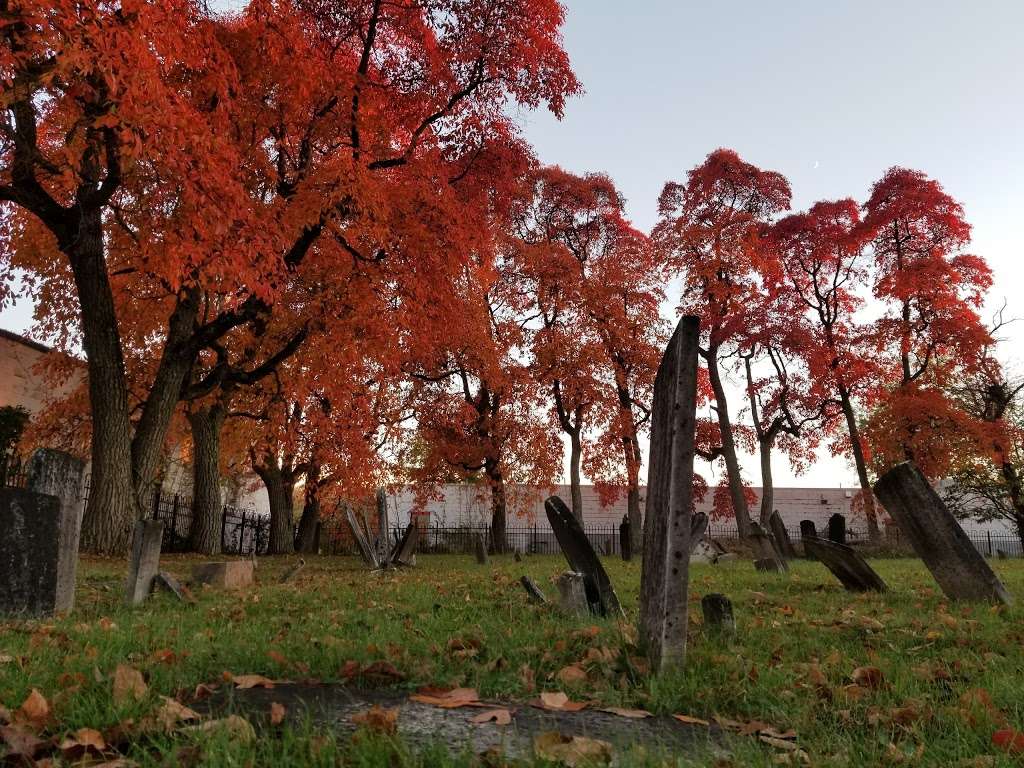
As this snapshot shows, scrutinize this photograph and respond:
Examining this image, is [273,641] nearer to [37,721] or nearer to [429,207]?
[37,721]

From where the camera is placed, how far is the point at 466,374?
1075 inches

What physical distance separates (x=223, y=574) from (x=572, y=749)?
7729mm

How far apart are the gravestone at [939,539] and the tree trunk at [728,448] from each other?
662 inches

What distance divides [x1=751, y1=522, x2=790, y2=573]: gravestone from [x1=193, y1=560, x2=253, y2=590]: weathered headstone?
842 cm

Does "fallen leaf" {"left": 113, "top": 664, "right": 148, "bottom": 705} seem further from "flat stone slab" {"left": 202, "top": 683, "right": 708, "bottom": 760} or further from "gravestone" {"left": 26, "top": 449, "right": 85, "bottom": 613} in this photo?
"gravestone" {"left": 26, "top": 449, "right": 85, "bottom": 613}

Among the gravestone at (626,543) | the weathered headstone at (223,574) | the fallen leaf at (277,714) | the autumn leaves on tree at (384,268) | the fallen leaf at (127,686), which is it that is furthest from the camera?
the gravestone at (626,543)

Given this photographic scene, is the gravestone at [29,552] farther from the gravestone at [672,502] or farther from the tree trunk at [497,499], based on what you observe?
the tree trunk at [497,499]

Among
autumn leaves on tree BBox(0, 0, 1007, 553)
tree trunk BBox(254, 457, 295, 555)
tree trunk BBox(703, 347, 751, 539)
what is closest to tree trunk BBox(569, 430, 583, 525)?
autumn leaves on tree BBox(0, 0, 1007, 553)

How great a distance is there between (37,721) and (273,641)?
6.27ft

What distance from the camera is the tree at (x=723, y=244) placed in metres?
24.9

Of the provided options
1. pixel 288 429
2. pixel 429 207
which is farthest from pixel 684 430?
pixel 288 429

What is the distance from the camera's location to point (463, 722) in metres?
2.60

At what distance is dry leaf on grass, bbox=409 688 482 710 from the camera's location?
9.20 feet

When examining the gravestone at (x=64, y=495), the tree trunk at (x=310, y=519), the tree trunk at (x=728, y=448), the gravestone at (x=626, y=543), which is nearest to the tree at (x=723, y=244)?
the tree trunk at (x=728, y=448)
